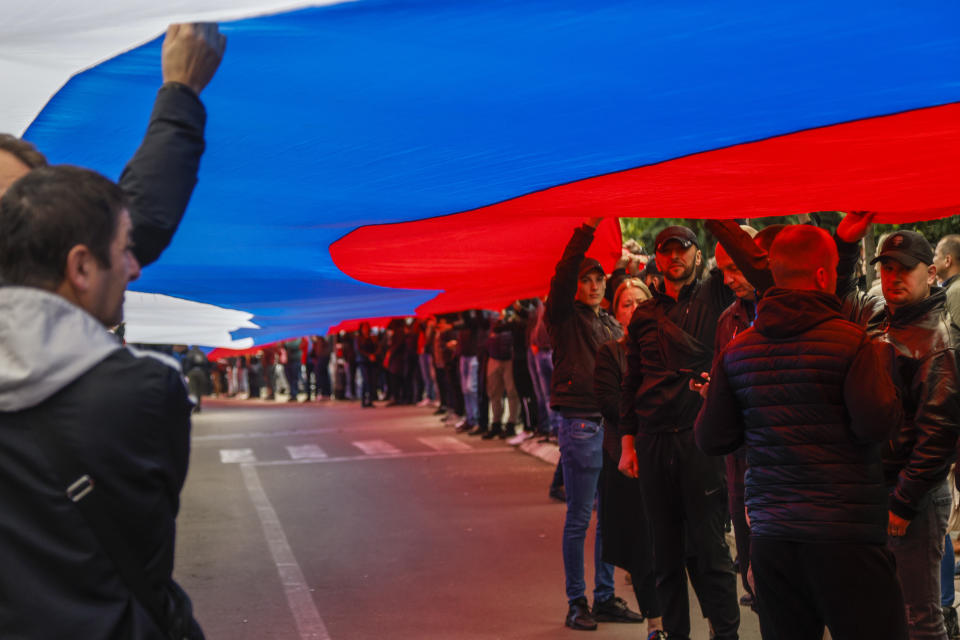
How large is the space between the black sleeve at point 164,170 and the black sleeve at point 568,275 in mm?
3991

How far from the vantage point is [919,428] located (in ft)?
15.2

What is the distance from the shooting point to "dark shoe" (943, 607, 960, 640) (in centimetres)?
584

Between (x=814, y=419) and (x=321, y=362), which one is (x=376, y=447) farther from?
(x=321, y=362)

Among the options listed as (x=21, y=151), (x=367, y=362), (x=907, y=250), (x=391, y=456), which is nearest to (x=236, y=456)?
(x=391, y=456)

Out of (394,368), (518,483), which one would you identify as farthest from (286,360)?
(518,483)

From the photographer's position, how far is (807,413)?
385cm

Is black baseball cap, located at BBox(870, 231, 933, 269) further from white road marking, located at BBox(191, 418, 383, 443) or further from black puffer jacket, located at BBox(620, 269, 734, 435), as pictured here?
white road marking, located at BBox(191, 418, 383, 443)

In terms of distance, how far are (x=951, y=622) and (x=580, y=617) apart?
2.20 metres

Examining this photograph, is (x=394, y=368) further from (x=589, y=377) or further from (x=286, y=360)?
(x=589, y=377)

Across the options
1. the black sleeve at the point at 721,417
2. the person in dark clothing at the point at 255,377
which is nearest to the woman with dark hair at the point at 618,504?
the black sleeve at the point at 721,417

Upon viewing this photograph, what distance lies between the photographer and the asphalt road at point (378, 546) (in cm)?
691

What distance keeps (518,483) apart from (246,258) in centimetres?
651

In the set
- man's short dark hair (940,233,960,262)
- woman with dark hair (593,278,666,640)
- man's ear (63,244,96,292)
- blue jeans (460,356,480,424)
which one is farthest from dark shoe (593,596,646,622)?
blue jeans (460,356,480,424)

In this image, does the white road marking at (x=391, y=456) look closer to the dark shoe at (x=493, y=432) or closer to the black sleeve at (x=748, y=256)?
the dark shoe at (x=493, y=432)
